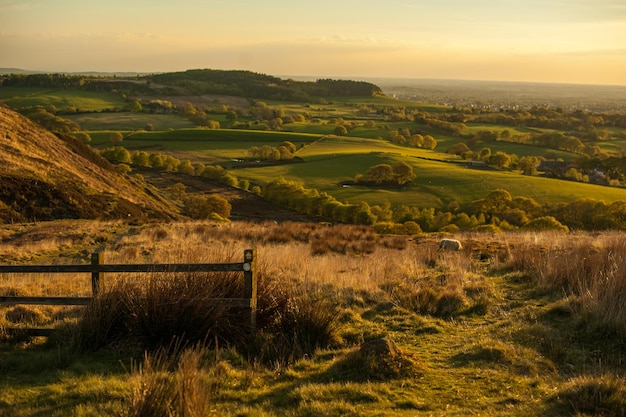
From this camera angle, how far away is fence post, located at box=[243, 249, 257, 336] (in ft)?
28.1

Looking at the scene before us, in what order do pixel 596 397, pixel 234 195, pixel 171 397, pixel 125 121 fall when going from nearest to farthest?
pixel 171 397, pixel 596 397, pixel 234 195, pixel 125 121

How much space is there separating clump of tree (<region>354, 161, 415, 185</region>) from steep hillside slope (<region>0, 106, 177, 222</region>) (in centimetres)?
6252

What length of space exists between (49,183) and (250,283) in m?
30.4

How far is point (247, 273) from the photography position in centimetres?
864

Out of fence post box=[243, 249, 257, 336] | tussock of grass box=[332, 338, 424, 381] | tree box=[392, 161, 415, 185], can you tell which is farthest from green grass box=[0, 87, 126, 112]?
tussock of grass box=[332, 338, 424, 381]

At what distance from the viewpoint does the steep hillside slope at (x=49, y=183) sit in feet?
103

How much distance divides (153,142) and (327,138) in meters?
48.6

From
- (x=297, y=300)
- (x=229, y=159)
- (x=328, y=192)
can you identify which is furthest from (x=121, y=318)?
(x=229, y=159)

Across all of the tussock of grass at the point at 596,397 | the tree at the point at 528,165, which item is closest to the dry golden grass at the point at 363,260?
the tussock of grass at the point at 596,397

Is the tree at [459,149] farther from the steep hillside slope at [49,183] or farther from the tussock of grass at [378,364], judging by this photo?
the tussock of grass at [378,364]

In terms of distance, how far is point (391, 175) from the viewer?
107 metres

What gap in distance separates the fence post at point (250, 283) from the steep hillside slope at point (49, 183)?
25855 mm

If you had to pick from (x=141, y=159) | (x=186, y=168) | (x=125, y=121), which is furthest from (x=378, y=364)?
(x=125, y=121)

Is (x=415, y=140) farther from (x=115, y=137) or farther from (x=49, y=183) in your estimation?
(x=49, y=183)
